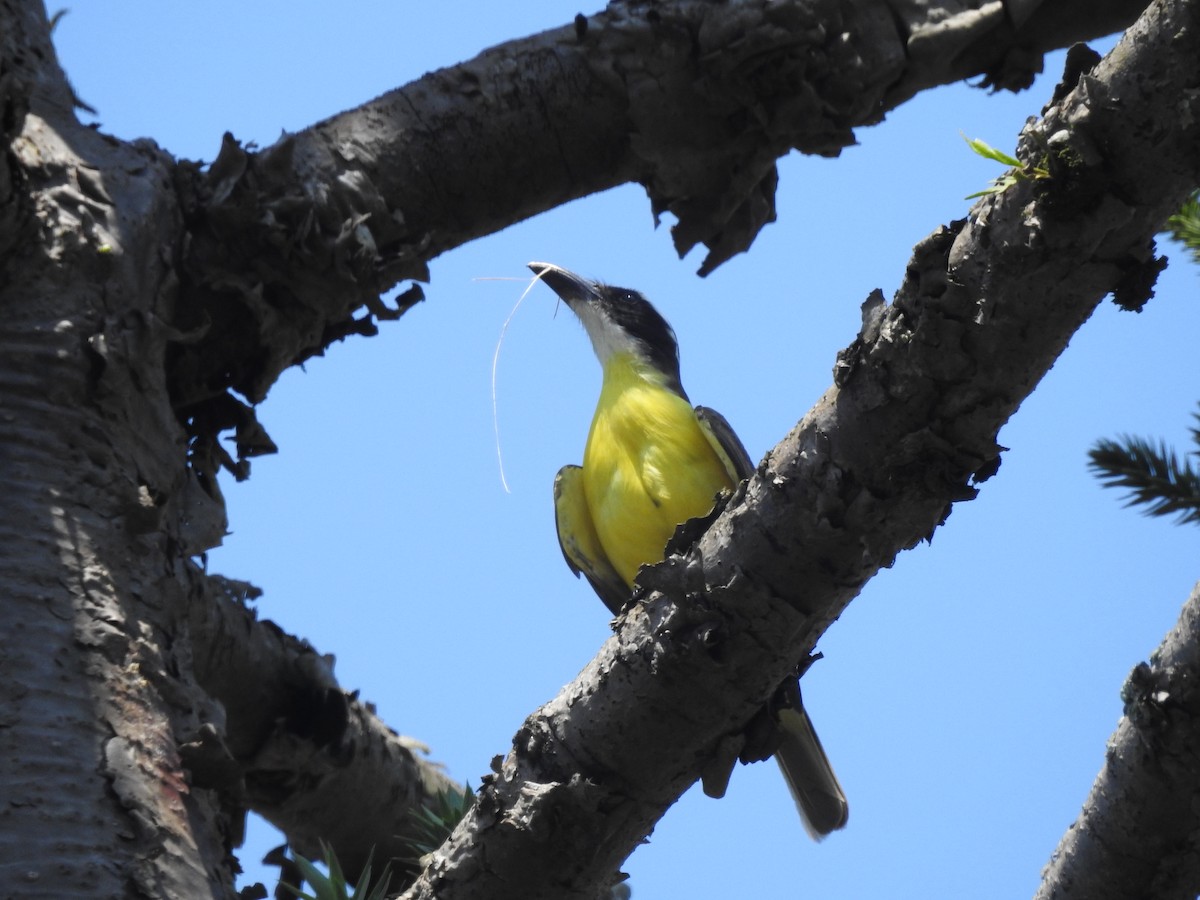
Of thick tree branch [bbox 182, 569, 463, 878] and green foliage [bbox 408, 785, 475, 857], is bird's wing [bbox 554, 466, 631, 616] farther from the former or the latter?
green foliage [bbox 408, 785, 475, 857]

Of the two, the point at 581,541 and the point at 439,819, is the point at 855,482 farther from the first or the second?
the point at 581,541

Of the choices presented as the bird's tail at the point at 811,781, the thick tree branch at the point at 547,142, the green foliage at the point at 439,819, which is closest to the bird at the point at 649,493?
the bird's tail at the point at 811,781

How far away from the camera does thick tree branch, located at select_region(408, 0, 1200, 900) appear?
7.13ft

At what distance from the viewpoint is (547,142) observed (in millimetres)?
4945

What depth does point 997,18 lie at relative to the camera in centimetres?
507

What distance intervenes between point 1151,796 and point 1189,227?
2026mm

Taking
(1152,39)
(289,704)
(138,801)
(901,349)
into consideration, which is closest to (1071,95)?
(1152,39)

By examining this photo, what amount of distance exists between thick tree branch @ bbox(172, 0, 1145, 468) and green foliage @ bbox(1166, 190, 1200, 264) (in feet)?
4.80

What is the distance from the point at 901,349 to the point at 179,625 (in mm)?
2147

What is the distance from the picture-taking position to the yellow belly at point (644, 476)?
217 inches

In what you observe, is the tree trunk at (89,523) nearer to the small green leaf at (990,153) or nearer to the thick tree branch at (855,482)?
the thick tree branch at (855,482)

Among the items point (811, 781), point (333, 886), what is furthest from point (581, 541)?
point (333, 886)

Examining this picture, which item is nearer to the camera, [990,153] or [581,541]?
[990,153]

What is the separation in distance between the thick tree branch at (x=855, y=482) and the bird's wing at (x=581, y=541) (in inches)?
125
